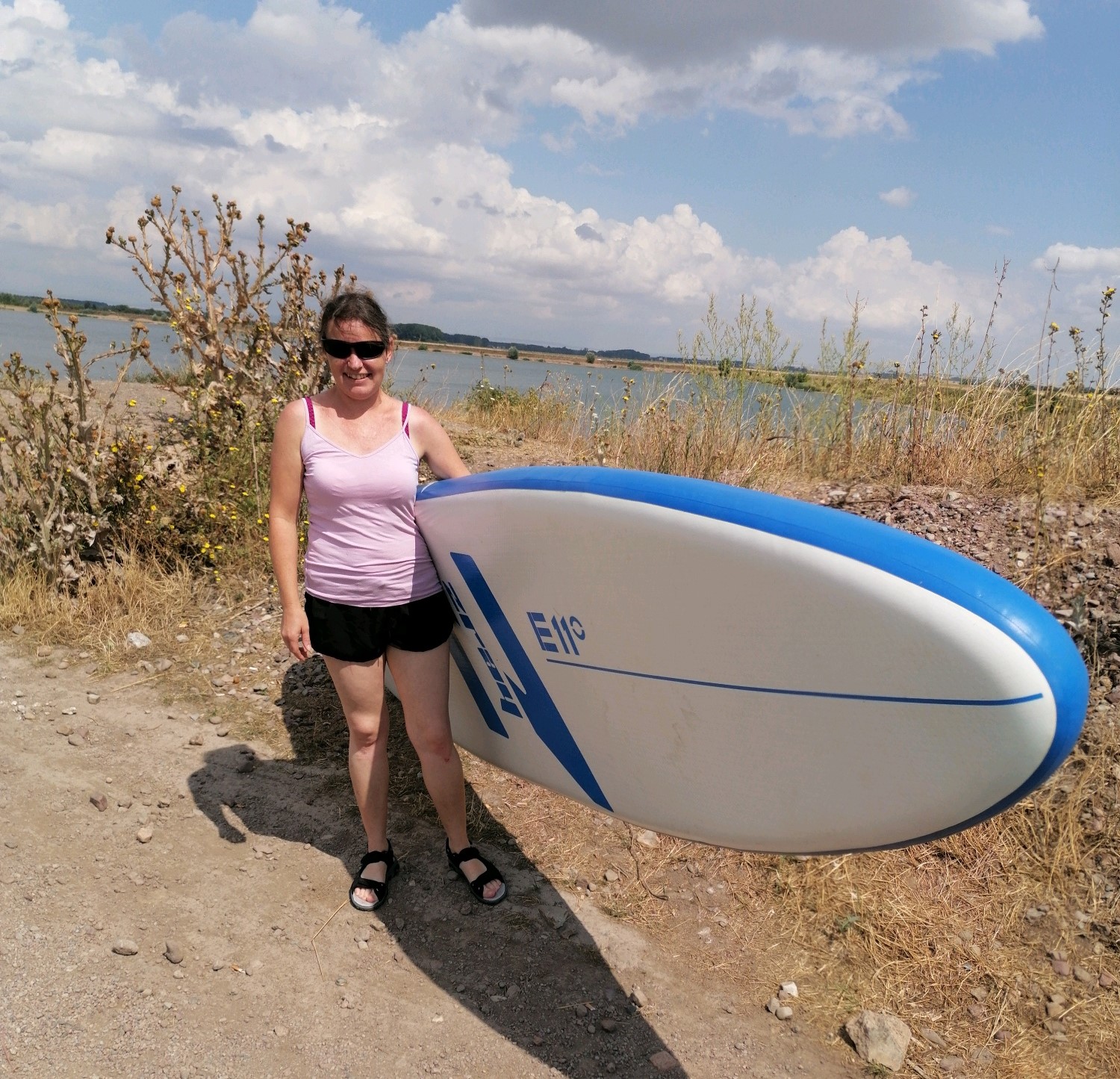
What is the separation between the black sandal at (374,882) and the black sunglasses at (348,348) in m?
1.57

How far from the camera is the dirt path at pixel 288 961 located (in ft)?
6.95

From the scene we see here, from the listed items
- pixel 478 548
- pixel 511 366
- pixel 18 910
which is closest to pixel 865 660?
pixel 478 548

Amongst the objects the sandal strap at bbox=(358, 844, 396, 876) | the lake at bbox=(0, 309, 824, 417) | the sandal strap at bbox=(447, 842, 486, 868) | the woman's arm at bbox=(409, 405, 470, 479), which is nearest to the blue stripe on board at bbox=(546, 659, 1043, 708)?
the woman's arm at bbox=(409, 405, 470, 479)

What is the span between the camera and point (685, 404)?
5750 millimetres

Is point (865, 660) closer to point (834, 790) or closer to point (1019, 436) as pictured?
point (834, 790)

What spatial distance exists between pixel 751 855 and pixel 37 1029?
2.13m

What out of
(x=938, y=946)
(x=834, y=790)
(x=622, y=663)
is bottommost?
(x=938, y=946)

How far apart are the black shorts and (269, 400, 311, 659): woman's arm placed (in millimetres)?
41

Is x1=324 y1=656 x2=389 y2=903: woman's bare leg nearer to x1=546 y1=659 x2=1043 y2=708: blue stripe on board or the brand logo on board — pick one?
the brand logo on board

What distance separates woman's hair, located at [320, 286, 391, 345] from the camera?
2252 mm

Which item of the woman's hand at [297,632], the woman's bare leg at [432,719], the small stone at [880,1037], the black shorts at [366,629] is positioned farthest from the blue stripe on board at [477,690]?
the small stone at [880,1037]

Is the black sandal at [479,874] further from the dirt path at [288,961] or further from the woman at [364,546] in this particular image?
the woman at [364,546]

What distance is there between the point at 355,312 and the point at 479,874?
1775mm

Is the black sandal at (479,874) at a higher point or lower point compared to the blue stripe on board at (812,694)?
lower
